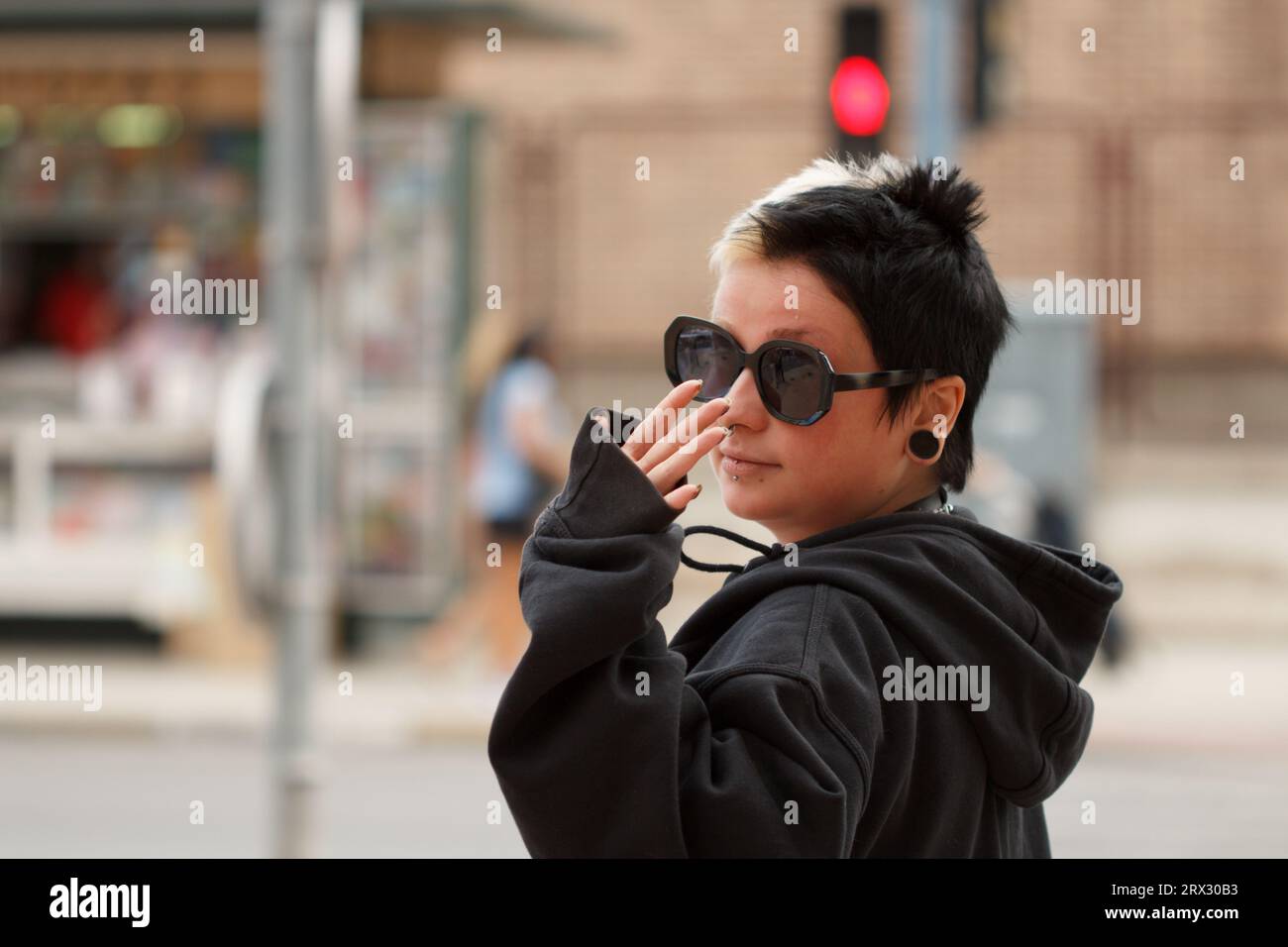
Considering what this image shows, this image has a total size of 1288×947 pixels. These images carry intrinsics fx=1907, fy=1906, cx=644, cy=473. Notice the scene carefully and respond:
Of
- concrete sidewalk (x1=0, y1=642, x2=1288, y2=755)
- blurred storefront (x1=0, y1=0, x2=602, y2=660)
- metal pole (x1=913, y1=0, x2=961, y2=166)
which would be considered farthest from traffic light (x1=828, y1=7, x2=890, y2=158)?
blurred storefront (x1=0, y1=0, x2=602, y2=660)

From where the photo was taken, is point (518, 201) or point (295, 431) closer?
point (295, 431)

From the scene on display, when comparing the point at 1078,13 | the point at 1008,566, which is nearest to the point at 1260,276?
the point at 1078,13

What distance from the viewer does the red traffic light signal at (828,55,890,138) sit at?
6.44m

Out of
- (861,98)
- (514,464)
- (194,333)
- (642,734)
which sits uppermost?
(861,98)

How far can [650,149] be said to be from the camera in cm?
1616

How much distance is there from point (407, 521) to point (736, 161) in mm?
6412

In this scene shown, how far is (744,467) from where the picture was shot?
1.57 meters

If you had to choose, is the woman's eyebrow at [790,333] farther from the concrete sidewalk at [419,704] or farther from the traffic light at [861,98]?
the concrete sidewalk at [419,704]

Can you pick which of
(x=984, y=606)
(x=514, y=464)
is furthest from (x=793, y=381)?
(x=514, y=464)

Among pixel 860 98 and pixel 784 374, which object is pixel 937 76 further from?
pixel 784 374

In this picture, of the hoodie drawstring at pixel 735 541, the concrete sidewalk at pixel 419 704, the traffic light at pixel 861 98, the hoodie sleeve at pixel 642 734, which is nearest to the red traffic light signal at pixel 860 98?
the traffic light at pixel 861 98

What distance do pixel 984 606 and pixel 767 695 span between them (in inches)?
11.2

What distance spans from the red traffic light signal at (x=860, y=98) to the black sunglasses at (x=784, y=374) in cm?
503
